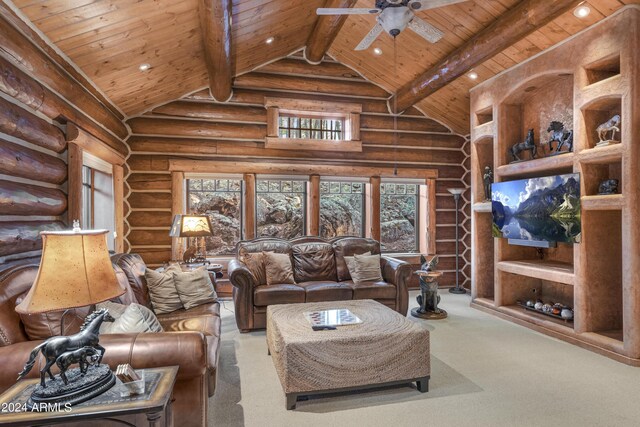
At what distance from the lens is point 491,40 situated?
4234mm

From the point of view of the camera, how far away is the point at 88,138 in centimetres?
400

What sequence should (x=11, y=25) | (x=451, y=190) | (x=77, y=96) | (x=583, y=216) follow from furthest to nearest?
(x=451, y=190)
(x=583, y=216)
(x=77, y=96)
(x=11, y=25)

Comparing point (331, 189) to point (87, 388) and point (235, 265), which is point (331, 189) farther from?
point (87, 388)

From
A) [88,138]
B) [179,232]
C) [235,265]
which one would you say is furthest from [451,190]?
[88,138]

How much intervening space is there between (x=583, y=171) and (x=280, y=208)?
4.57 metres

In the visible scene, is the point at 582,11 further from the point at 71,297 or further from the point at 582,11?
the point at 71,297

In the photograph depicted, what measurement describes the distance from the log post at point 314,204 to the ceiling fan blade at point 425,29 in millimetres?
3420

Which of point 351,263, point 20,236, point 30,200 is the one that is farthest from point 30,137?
point 351,263

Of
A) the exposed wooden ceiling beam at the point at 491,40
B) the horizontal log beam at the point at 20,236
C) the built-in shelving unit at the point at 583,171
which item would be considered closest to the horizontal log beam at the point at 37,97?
the horizontal log beam at the point at 20,236

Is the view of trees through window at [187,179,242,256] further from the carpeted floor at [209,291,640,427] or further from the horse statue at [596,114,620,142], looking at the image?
the horse statue at [596,114,620,142]

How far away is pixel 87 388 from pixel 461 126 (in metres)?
6.97

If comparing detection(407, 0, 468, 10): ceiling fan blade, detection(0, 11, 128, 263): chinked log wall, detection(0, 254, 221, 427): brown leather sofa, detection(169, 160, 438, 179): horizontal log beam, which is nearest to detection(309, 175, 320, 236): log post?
detection(169, 160, 438, 179): horizontal log beam

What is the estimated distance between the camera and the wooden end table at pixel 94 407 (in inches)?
58.1

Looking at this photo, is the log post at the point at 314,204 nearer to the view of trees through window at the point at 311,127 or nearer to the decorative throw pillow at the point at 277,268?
the view of trees through window at the point at 311,127
